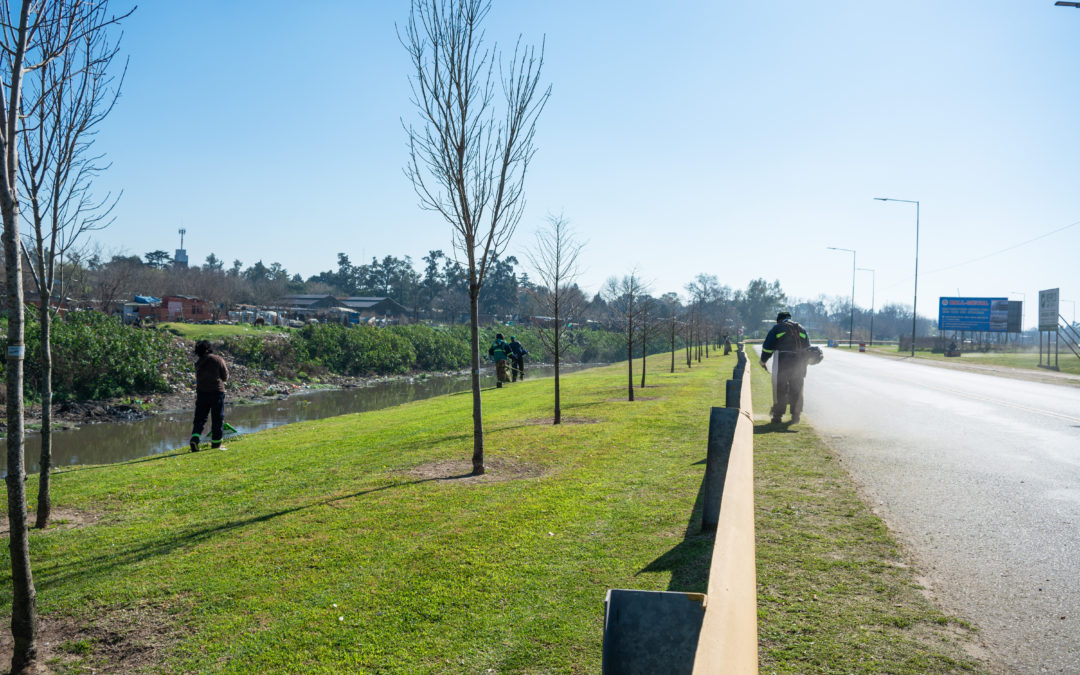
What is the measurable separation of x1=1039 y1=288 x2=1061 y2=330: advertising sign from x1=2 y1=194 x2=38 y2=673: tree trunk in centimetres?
4443

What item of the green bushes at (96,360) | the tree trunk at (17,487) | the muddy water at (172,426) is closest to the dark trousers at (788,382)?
the tree trunk at (17,487)

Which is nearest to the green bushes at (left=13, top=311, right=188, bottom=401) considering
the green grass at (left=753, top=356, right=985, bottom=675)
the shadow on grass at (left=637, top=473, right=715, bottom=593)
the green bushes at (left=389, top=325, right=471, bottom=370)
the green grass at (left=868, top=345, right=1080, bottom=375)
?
the green bushes at (left=389, top=325, right=471, bottom=370)

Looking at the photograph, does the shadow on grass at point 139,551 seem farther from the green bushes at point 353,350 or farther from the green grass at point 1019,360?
the green grass at point 1019,360

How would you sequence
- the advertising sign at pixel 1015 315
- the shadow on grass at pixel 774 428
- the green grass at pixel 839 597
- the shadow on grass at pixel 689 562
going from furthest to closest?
the advertising sign at pixel 1015 315 < the shadow on grass at pixel 774 428 < the shadow on grass at pixel 689 562 < the green grass at pixel 839 597

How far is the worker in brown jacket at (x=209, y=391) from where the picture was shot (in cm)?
1084

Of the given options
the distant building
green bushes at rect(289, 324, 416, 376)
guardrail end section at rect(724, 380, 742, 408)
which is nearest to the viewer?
guardrail end section at rect(724, 380, 742, 408)

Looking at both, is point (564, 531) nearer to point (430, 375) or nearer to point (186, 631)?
point (186, 631)

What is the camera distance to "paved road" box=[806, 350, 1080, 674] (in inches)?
144

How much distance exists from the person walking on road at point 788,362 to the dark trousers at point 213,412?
9.02 meters

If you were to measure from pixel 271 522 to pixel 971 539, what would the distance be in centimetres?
576

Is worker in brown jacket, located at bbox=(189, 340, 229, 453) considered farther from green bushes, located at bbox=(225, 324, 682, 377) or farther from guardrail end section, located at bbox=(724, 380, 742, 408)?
green bushes, located at bbox=(225, 324, 682, 377)

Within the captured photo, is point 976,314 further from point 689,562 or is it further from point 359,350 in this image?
point 689,562

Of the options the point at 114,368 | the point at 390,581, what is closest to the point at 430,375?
the point at 114,368

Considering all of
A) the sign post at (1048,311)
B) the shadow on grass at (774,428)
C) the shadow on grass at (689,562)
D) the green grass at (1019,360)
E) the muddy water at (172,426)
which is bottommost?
the muddy water at (172,426)
